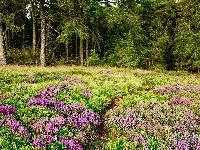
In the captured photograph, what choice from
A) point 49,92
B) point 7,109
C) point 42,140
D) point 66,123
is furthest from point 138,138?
point 49,92

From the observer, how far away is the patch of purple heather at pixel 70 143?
284 inches

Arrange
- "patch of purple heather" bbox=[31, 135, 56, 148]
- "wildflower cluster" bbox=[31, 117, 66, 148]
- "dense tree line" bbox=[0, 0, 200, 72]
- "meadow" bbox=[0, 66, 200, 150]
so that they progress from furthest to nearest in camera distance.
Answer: "dense tree line" bbox=[0, 0, 200, 72] → "meadow" bbox=[0, 66, 200, 150] → "wildflower cluster" bbox=[31, 117, 66, 148] → "patch of purple heather" bbox=[31, 135, 56, 148]

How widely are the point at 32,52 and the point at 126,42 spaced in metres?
14.0

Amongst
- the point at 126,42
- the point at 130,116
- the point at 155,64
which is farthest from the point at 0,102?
the point at 155,64

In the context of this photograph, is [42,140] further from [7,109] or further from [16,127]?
[7,109]

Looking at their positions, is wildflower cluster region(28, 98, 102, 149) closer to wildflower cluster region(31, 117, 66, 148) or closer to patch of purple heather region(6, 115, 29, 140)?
wildflower cluster region(31, 117, 66, 148)

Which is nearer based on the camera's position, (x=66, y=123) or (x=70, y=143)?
(x=70, y=143)

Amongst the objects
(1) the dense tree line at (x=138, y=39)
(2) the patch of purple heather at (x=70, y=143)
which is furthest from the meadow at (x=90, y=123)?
(1) the dense tree line at (x=138, y=39)

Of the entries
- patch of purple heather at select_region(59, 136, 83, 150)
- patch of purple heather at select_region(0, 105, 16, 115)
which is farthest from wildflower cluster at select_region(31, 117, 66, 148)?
patch of purple heather at select_region(0, 105, 16, 115)

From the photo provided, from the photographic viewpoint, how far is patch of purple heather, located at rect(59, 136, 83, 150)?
Answer: 722 cm

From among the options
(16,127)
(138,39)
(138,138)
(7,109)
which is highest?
(138,39)

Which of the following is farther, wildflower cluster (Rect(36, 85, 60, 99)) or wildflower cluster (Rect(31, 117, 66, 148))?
wildflower cluster (Rect(36, 85, 60, 99))

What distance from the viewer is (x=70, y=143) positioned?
7.31 metres

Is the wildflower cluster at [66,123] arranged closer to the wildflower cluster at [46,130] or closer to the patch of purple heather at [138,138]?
the wildflower cluster at [46,130]
